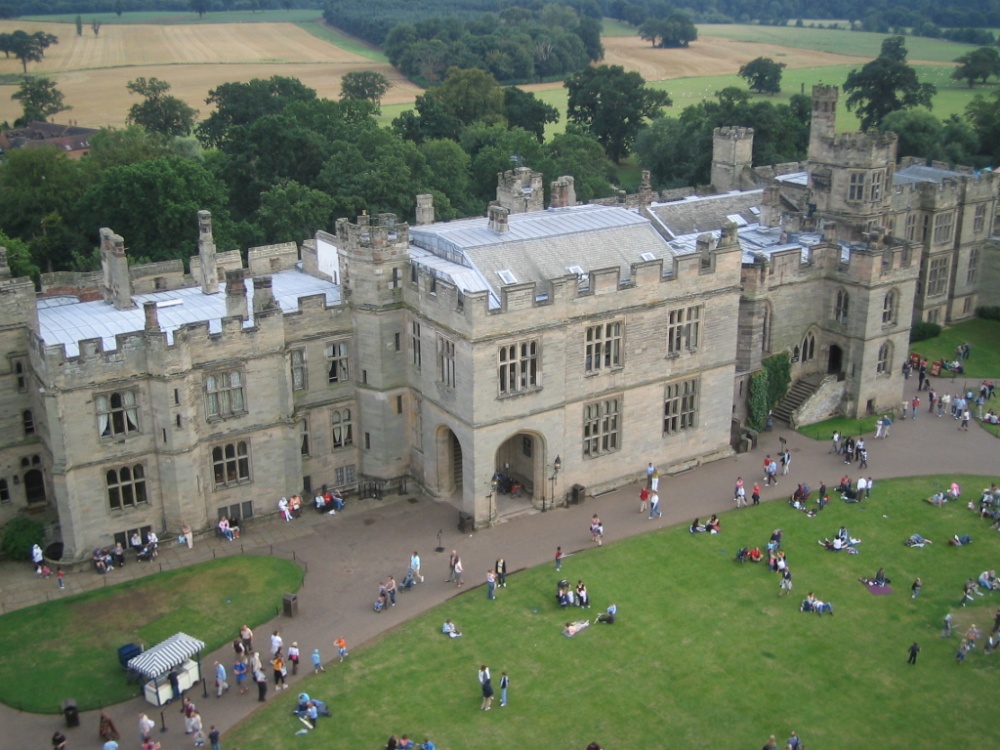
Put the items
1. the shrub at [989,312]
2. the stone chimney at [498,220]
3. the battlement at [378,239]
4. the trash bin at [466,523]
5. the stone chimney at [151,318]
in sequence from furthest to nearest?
the shrub at [989,312]
the stone chimney at [498,220]
the battlement at [378,239]
the trash bin at [466,523]
the stone chimney at [151,318]

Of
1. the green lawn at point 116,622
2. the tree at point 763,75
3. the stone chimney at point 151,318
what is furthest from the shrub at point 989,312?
the tree at point 763,75

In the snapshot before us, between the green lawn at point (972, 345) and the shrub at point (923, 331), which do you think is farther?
the shrub at point (923, 331)

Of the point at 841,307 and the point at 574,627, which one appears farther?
the point at 841,307

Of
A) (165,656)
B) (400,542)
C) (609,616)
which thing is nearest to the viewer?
(165,656)

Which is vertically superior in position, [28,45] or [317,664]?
[28,45]

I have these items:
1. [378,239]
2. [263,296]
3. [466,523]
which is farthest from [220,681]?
[378,239]

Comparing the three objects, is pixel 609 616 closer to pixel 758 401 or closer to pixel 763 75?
pixel 758 401

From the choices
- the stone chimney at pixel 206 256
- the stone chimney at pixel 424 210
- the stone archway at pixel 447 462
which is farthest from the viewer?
the stone chimney at pixel 424 210

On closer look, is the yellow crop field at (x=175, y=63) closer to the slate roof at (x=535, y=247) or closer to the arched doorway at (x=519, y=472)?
the slate roof at (x=535, y=247)
